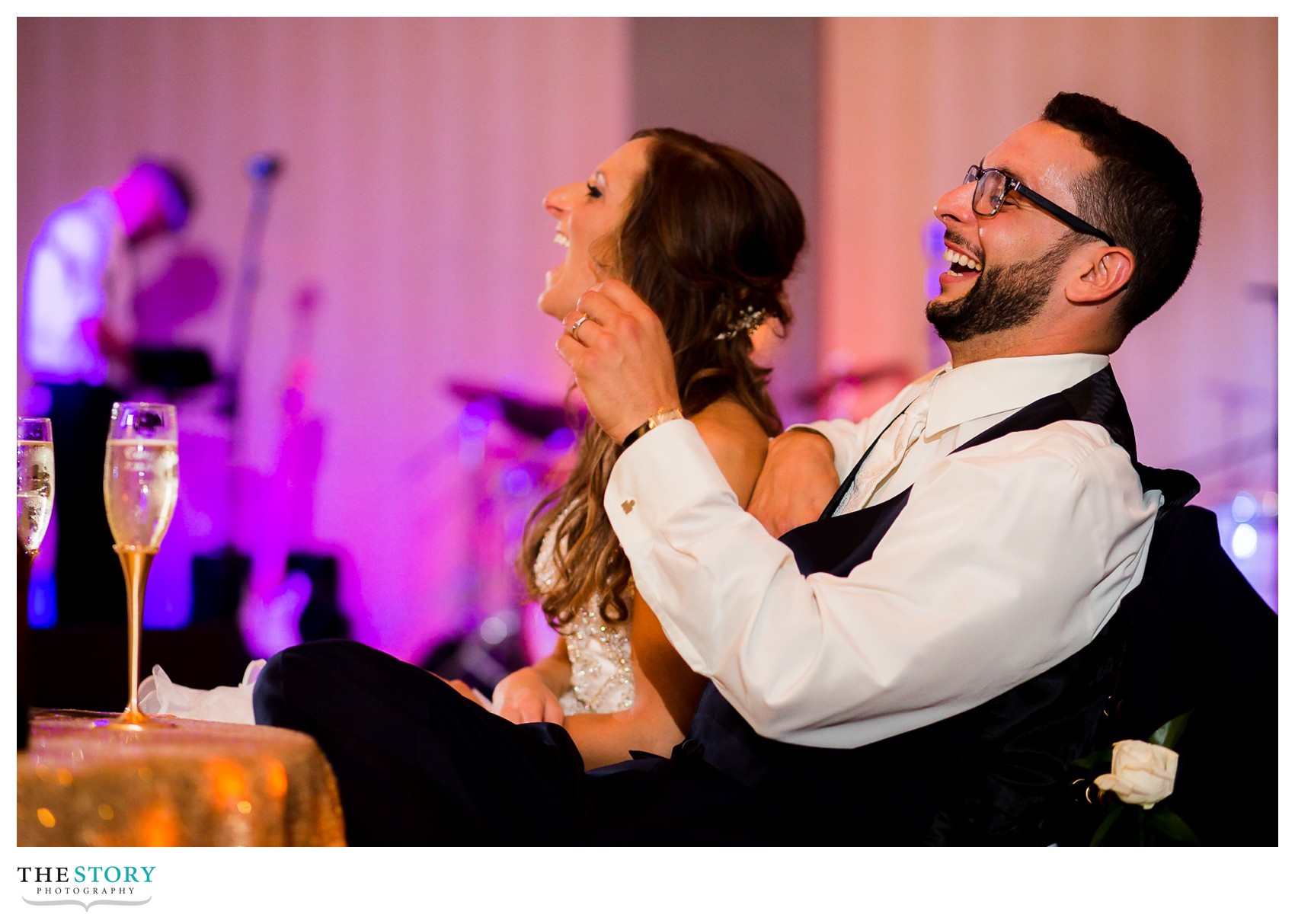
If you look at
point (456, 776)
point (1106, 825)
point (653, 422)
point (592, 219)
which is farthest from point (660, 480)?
point (592, 219)

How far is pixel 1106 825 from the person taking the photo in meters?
1.32

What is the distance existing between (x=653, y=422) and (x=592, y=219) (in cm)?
84

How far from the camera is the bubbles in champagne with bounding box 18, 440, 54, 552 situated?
53.7 inches

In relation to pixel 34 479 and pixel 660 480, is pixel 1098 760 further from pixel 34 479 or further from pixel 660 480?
pixel 34 479

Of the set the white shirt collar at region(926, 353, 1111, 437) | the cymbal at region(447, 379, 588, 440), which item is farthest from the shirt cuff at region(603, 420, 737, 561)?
the cymbal at region(447, 379, 588, 440)

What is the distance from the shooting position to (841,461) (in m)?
1.88

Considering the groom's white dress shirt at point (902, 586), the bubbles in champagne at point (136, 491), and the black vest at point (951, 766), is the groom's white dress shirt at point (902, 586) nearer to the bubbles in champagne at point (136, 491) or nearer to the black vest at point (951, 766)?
the black vest at point (951, 766)

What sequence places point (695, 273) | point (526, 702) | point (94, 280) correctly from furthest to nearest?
point (94, 280) → point (695, 273) → point (526, 702)

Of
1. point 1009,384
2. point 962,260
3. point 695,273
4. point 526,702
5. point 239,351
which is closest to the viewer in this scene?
point 1009,384

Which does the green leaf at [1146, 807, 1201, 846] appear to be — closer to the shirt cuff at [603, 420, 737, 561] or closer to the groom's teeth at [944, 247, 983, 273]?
the shirt cuff at [603, 420, 737, 561]

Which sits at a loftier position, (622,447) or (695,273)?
(695,273)

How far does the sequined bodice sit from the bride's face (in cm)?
43

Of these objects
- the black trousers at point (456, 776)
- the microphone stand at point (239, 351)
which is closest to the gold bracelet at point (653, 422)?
the black trousers at point (456, 776)
